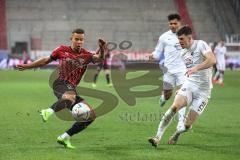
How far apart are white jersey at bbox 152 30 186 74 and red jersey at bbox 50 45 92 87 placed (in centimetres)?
323

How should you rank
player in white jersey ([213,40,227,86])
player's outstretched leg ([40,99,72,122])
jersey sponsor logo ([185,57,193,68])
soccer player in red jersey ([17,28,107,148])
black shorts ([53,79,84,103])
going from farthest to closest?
player in white jersey ([213,40,227,86]) → jersey sponsor logo ([185,57,193,68]) → black shorts ([53,79,84,103]) → soccer player in red jersey ([17,28,107,148]) → player's outstretched leg ([40,99,72,122])

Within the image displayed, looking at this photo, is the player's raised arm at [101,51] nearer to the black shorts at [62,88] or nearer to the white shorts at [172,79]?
the black shorts at [62,88]

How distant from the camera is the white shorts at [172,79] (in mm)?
13086

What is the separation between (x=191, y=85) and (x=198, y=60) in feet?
1.65

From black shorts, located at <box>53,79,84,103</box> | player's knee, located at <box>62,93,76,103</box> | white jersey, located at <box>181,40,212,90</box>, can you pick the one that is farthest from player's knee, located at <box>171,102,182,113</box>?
player's knee, located at <box>62,93,76,103</box>

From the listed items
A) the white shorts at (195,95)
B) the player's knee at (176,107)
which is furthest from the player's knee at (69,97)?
the white shorts at (195,95)

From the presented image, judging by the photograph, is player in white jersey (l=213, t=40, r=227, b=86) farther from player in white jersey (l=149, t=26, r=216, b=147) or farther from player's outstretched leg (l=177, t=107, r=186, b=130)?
player in white jersey (l=149, t=26, r=216, b=147)

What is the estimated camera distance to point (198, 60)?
33.6ft

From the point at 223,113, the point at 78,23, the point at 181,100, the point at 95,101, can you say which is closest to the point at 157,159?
the point at 181,100

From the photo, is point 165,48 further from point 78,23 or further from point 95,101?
point 78,23

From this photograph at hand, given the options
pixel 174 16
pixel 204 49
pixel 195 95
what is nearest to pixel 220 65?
pixel 174 16

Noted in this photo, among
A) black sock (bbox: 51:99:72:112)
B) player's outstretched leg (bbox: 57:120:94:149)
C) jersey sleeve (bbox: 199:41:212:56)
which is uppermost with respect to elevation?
jersey sleeve (bbox: 199:41:212:56)

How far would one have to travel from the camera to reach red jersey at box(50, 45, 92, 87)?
10.1 m

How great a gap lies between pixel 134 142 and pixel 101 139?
0.73 meters
